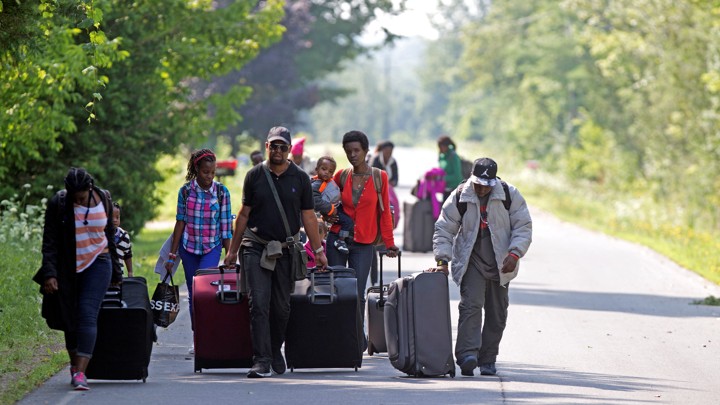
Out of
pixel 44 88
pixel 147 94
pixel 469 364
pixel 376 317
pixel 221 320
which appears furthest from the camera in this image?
pixel 147 94

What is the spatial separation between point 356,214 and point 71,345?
3.08m

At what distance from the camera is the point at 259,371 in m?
11.2

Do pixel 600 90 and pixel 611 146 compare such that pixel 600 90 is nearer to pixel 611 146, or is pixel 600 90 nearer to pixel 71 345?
pixel 611 146

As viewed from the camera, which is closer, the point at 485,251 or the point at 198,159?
the point at 485,251

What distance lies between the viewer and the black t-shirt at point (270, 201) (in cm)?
1112

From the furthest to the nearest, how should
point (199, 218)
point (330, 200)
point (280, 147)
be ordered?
point (330, 200) < point (199, 218) < point (280, 147)

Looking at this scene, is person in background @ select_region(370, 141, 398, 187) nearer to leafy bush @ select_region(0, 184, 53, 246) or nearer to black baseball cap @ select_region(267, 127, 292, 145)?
leafy bush @ select_region(0, 184, 53, 246)

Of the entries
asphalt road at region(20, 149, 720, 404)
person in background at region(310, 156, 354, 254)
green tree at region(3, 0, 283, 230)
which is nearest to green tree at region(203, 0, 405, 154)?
green tree at region(3, 0, 283, 230)

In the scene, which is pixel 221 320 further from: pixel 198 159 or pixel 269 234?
pixel 198 159

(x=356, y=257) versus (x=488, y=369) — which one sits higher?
(x=356, y=257)

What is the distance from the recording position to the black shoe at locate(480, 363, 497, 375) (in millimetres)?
11677

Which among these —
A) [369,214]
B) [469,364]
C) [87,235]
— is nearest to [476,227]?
[469,364]

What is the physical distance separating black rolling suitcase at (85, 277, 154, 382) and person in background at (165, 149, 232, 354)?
138 cm

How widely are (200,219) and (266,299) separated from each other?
4.91 feet
